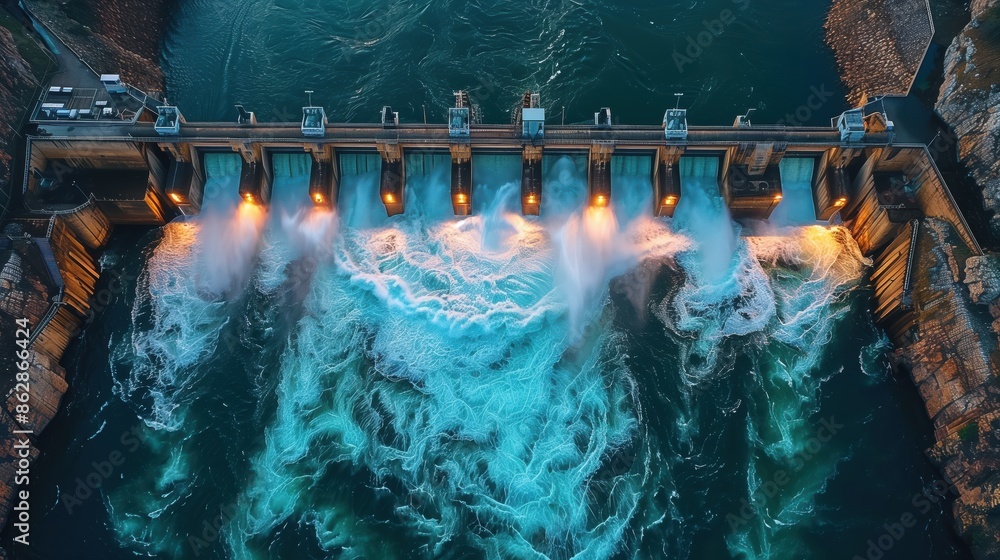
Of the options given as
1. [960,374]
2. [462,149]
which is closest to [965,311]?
[960,374]

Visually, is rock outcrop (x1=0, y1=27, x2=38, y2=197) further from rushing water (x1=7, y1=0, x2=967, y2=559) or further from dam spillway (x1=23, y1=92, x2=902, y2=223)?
rushing water (x1=7, y1=0, x2=967, y2=559)

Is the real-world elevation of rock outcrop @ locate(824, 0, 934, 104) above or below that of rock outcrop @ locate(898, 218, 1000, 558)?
above

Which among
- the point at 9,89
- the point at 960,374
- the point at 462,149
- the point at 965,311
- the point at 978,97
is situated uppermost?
the point at 9,89

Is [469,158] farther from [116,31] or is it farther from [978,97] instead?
[978,97]

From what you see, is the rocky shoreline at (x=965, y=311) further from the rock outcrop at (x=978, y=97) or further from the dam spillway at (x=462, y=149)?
the dam spillway at (x=462, y=149)

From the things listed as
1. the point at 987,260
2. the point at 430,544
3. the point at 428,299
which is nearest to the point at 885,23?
the point at 987,260

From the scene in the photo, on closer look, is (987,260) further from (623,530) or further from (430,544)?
(430,544)

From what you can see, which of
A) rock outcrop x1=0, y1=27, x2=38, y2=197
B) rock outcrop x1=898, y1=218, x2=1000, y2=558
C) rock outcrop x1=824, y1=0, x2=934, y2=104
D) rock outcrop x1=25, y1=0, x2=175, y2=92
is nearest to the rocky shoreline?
rock outcrop x1=898, y1=218, x2=1000, y2=558
